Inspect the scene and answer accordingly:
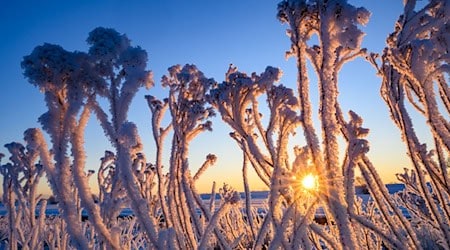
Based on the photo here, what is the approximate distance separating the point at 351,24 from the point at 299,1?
0.35 meters

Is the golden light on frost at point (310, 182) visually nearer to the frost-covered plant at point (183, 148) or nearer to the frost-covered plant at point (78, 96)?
the frost-covered plant at point (183, 148)

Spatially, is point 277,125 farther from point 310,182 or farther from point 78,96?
point 78,96

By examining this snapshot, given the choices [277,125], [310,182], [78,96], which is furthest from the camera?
[277,125]

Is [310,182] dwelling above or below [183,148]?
below

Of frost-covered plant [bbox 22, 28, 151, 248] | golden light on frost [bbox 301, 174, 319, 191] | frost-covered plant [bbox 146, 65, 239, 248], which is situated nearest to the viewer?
frost-covered plant [bbox 22, 28, 151, 248]

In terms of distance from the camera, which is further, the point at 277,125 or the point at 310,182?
the point at 277,125

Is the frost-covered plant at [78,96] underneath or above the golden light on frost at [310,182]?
above

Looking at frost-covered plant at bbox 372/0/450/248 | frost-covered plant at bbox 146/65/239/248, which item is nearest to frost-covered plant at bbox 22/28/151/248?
frost-covered plant at bbox 146/65/239/248

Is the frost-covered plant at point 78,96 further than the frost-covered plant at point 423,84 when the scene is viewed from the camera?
No

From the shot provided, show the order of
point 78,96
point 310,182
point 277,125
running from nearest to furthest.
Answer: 1. point 78,96
2. point 310,182
3. point 277,125

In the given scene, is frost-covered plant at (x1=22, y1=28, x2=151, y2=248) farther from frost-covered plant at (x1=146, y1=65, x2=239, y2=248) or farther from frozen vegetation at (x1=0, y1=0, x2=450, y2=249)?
frost-covered plant at (x1=146, y1=65, x2=239, y2=248)

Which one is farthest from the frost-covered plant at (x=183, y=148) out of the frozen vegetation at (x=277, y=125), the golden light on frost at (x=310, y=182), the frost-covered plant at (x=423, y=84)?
the frost-covered plant at (x=423, y=84)

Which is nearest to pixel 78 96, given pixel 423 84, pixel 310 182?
pixel 310 182

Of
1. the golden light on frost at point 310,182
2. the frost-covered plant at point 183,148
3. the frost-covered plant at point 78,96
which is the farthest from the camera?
the frost-covered plant at point 183,148
